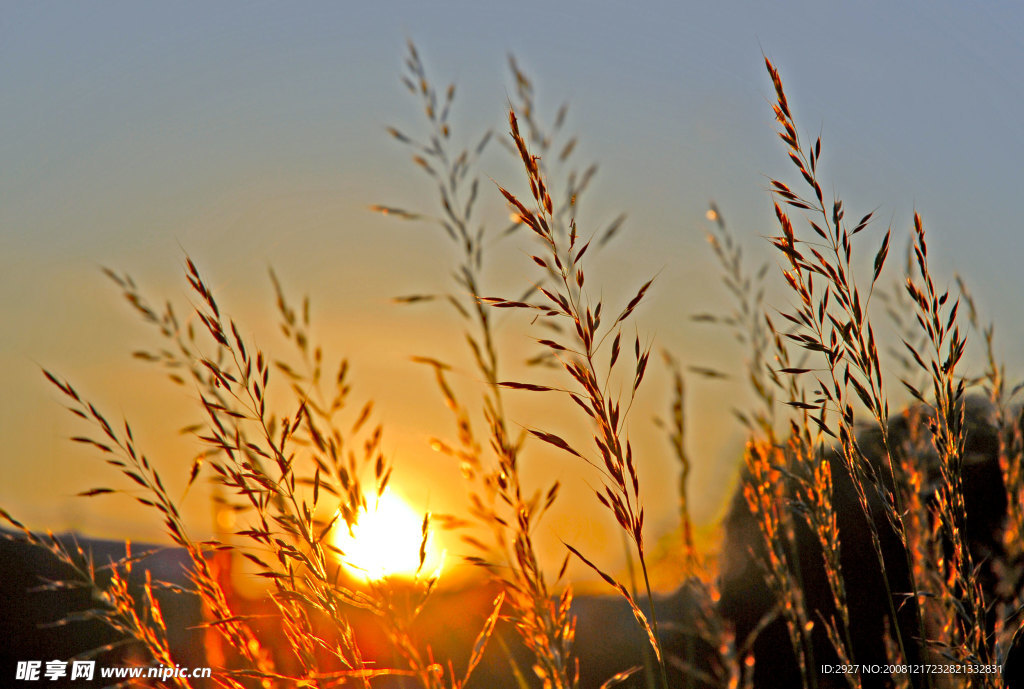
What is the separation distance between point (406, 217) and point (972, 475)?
359cm

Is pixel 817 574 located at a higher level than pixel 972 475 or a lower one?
A: lower

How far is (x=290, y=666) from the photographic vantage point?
1.89 meters

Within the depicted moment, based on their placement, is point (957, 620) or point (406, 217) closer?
point (957, 620)

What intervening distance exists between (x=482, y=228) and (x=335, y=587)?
41.2 inches

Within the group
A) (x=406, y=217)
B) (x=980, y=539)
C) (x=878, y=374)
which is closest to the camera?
(x=878, y=374)

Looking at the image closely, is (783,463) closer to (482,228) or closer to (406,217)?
(482,228)

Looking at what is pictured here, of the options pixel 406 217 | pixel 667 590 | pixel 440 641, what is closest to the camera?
pixel 406 217

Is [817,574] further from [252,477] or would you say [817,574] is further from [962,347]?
[252,477]

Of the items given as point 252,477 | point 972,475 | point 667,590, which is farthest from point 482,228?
point 667,590

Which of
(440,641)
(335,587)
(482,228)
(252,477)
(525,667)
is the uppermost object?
(482,228)

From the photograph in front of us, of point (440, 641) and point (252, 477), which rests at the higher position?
point (252, 477)

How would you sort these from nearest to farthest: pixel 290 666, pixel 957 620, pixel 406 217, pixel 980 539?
pixel 957 620 < pixel 290 666 < pixel 406 217 < pixel 980 539

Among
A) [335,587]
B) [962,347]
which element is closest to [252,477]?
[335,587]

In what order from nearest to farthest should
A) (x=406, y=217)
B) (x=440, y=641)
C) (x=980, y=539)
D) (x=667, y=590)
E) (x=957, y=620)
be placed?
1. (x=957, y=620)
2. (x=406, y=217)
3. (x=980, y=539)
4. (x=440, y=641)
5. (x=667, y=590)
